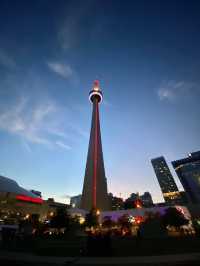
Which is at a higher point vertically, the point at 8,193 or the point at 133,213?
the point at 8,193

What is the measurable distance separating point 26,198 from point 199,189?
118477mm

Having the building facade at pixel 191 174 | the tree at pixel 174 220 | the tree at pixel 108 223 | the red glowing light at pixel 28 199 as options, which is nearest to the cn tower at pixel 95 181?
the tree at pixel 108 223

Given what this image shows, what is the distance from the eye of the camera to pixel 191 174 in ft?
490

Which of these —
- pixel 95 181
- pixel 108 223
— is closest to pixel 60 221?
pixel 108 223

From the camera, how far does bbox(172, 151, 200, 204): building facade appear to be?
145500 mm

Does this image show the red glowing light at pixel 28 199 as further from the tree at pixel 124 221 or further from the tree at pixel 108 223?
the tree at pixel 124 221

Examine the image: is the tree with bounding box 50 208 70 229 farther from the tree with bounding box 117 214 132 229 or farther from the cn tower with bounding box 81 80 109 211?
the cn tower with bounding box 81 80 109 211

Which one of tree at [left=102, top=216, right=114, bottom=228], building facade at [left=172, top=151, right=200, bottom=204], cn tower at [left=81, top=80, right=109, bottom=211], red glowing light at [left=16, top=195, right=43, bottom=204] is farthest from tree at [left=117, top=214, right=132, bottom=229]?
building facade at [left=172, top=151, right=200, bottom=204]

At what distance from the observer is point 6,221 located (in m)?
66.4

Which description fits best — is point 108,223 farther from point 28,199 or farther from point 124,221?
point 28,199

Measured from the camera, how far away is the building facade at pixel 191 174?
145500 millimetres

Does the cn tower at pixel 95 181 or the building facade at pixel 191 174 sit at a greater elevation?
the building facade at pixel 191 174

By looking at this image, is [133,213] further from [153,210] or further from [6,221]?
[6,221]

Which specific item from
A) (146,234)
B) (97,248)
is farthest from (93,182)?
(97,248)
